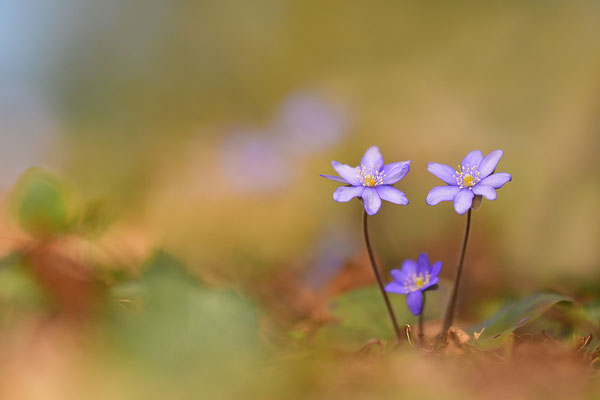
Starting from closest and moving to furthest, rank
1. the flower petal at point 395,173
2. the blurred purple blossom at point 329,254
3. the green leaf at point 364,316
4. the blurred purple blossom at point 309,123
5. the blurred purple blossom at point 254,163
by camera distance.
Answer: the flower petal at point 395,173 < the green leaf at point 364,316 < the blurred purple blossom at point 329,254 < the blurred purple blossom at point 254,163 < the blurred purple blossom at point 309,123

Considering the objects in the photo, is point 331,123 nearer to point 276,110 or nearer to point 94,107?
point 276,110

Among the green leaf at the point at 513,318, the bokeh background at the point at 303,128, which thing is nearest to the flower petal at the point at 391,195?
the green leaf at the point at 513,318

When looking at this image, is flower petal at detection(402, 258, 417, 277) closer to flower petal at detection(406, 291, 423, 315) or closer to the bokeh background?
flower petal at detection(406, 291, 423, 315)

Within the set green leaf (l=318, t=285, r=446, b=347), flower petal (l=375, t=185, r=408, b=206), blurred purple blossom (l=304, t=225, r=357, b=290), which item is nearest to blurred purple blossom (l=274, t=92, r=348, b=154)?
blurred purple blossom (l=304, t=225, r=357, b=290)

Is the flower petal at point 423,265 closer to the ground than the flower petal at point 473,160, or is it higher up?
closer to the ground

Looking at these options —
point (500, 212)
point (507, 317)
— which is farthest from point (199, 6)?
point (507, 317)

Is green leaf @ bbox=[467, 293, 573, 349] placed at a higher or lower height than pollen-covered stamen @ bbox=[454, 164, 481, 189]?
lower

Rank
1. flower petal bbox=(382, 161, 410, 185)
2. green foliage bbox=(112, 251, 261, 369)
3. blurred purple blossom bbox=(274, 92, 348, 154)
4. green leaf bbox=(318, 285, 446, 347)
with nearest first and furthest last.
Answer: green foliage bbox=(112, 251, 261, 369)
flower petal bbox=(382, 161, 410, 185)
green leaf bbox=(318, 285, 446, 347)
blurred purple blossom bbox=(274, 92, 348, 154)

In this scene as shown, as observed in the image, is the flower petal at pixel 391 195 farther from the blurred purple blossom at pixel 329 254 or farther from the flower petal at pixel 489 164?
the blurred purple blossom at pixel 329 254

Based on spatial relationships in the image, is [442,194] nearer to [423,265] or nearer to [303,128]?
[423,265]
